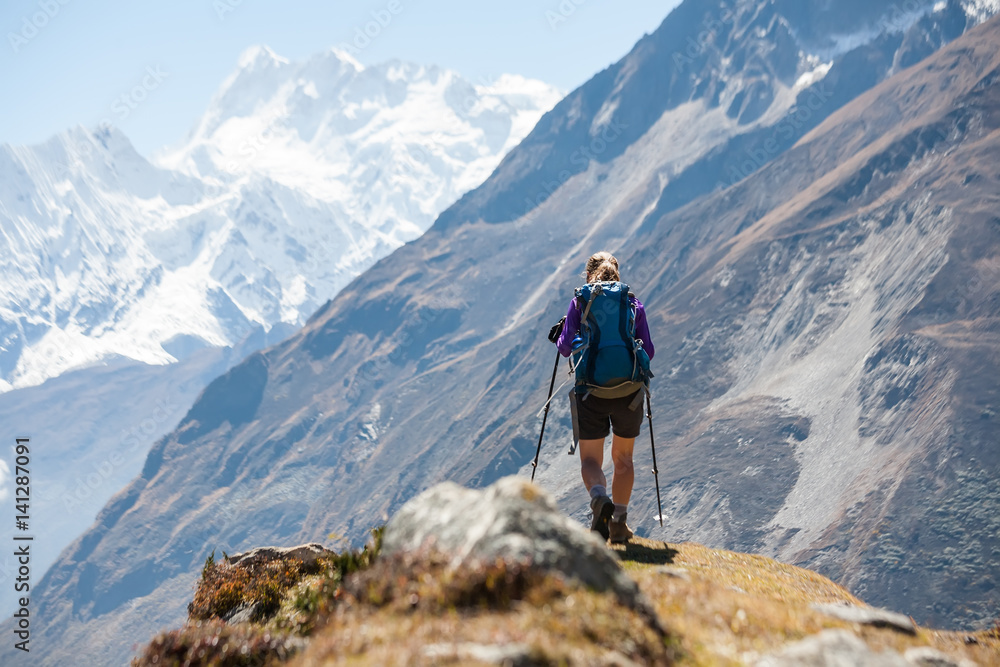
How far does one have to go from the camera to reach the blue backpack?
10062 mm

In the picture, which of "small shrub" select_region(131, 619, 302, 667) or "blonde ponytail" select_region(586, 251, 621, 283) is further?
"blonde ponytail" select_region(586, 251, 621, 283)

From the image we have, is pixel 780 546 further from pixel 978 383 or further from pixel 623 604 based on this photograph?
pixel 623 604

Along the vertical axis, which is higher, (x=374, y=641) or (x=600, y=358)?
(x=600, y=358)

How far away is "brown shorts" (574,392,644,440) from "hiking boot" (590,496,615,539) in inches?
33.8

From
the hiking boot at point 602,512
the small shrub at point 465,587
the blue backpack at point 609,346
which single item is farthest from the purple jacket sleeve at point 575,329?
the small shrub at point 465,587

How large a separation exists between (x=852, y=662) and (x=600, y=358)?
17.1ft

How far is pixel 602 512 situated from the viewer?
34.4 ft

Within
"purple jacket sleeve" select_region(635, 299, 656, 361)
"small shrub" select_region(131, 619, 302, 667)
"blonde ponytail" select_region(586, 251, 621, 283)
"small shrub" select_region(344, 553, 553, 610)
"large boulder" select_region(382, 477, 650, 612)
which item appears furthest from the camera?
"blonde ponytail" select_region(586, 251, 621, 283)

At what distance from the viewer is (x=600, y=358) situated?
10.1m

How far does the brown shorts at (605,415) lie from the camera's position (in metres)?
10.3

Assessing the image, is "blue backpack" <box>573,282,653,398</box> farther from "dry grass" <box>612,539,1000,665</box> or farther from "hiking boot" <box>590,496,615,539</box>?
"dry grass" <box>612,539,1000,665</box>

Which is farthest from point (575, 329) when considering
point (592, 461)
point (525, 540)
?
point (525, 540)

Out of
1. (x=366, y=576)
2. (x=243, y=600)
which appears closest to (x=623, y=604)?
(x=366, y=576)

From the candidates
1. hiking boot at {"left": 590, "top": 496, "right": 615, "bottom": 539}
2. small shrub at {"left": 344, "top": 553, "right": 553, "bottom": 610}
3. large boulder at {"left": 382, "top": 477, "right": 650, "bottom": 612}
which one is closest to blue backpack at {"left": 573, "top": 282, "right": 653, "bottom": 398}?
hiking boot at {"left": 590, "top": 496, "right": 615, "bottom": 539}
